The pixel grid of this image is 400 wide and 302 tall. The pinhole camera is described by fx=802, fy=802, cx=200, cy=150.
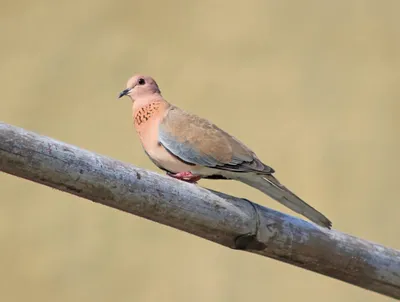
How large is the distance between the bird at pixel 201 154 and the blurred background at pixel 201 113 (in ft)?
2.78

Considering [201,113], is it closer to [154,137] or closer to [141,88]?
[141,88]

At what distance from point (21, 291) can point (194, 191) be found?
1210mm

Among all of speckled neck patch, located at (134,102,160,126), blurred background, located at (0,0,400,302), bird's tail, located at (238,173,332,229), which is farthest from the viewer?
blurred background, located at (0,0,400,302)

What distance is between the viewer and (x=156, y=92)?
162cm

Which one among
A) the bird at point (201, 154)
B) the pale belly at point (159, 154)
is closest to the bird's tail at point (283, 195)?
the bird at point (201, 154)

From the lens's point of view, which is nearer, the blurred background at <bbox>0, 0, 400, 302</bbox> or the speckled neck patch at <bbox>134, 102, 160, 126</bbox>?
the speckled neck patch at <bbox>134, 102, 160, 126</bbox>

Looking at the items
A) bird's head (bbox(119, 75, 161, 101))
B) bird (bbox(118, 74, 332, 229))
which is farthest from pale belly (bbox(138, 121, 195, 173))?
bird's head (bbox(119, 75, 161, 101))

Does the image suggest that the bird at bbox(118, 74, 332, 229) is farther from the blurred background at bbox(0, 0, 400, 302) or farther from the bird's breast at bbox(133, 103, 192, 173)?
the blurred background at bbox(0, 0, 400, 302)

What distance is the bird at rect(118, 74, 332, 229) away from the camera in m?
1.43

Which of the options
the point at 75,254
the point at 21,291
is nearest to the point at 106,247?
the point at 75,254

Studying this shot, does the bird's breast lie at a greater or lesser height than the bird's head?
lesser

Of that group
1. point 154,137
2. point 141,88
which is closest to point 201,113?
point 141,88

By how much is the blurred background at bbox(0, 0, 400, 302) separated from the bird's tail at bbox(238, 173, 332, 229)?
2.84 ft

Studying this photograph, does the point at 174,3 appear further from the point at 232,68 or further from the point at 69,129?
the point at 69,129
